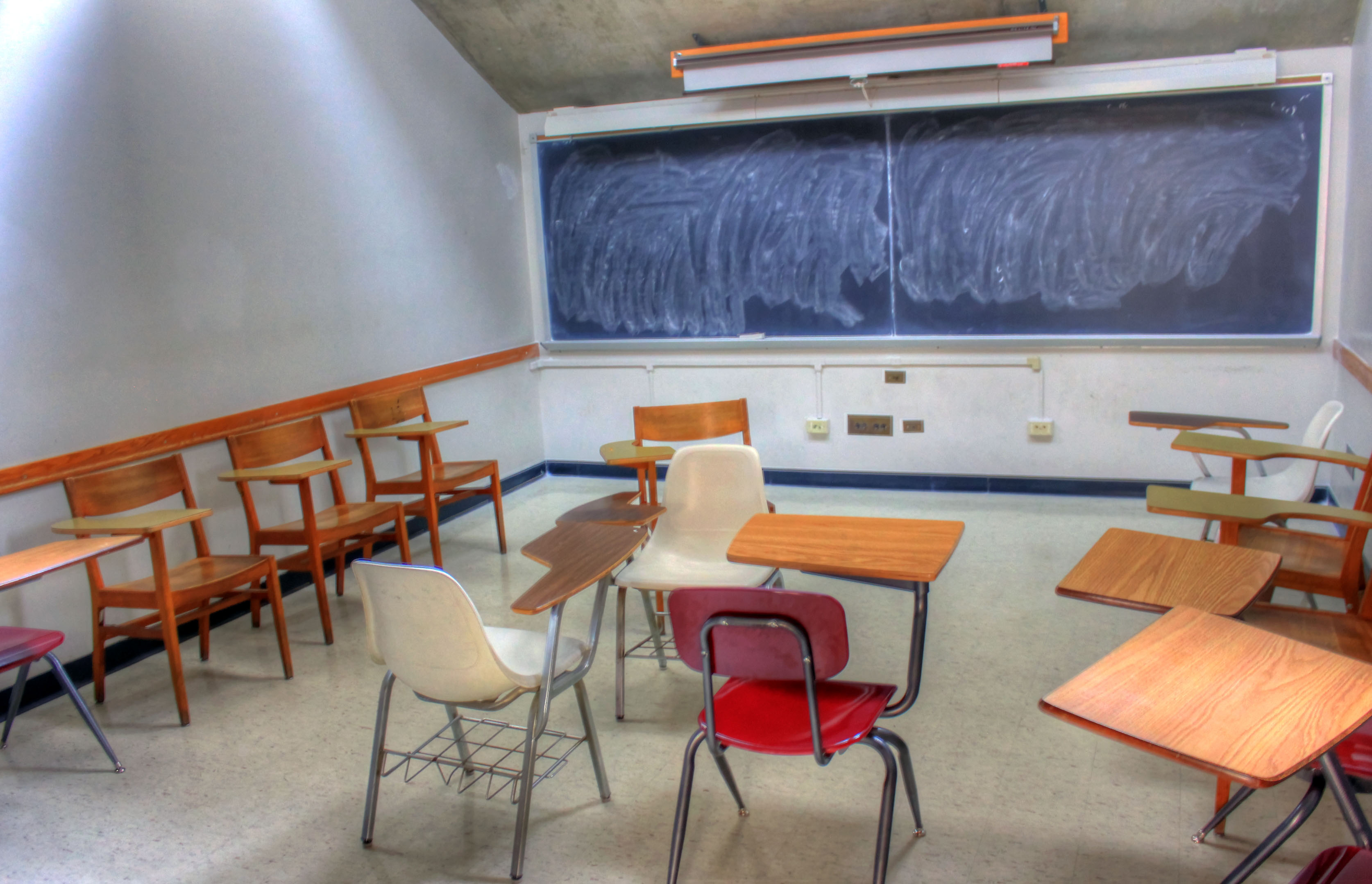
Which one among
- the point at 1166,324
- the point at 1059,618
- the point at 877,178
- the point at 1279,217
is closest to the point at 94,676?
the point at 1059,618

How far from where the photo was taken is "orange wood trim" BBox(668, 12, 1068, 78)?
4.20 meters

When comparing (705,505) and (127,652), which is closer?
(705,505)

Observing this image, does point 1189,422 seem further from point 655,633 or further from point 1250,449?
point 655,633

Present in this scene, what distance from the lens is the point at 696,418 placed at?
4098 mm

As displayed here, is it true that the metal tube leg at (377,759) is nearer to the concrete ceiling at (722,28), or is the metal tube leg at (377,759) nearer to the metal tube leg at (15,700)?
the metal tube leg at (15,700)

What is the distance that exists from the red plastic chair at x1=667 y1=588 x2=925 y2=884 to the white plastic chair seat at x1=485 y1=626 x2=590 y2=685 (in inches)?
15.1

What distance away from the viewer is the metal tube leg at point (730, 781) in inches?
78.4

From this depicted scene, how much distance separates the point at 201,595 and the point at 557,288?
10.7ft

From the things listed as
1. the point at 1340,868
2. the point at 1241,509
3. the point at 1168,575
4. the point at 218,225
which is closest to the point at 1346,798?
the point at 1340,868

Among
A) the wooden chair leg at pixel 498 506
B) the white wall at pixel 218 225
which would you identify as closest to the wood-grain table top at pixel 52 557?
the white wall at pixel 218 225

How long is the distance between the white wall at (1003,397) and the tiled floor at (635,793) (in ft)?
5.60

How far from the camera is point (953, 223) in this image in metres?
4.98

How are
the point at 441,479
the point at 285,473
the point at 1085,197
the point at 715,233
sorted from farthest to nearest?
the point at 715,233, the point at 1085,197, the point at 441,479, the point at 285,473

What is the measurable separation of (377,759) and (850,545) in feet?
4.04
